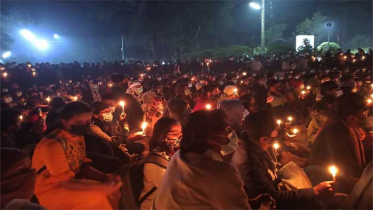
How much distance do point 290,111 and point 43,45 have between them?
43.7 meters

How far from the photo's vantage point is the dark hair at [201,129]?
Answer: 262 cm

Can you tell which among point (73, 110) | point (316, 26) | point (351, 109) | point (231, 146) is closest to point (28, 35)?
point (316, 26)

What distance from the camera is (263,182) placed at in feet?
9.88

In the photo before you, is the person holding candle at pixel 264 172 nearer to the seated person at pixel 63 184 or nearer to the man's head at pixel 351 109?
the man's head at pixel 351 109

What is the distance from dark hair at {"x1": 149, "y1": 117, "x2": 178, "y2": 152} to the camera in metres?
3.42

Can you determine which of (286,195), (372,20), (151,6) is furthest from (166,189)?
(372,20)

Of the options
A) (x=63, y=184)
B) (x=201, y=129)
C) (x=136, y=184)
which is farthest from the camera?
(x=63, y=184)

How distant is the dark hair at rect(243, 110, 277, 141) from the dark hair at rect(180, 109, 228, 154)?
559 mm

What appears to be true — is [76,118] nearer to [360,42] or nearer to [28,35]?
[360,42]

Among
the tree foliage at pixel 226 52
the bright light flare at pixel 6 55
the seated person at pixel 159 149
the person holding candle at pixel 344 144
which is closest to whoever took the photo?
the seated person at pixel 159 149

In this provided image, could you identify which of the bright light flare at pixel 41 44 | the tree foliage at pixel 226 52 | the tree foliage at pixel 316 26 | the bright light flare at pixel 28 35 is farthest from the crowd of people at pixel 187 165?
the bright light flare at pixel 41 44

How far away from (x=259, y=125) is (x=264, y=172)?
1.35 feet

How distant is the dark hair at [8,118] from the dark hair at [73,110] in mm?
1393

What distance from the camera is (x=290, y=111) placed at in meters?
7.98
